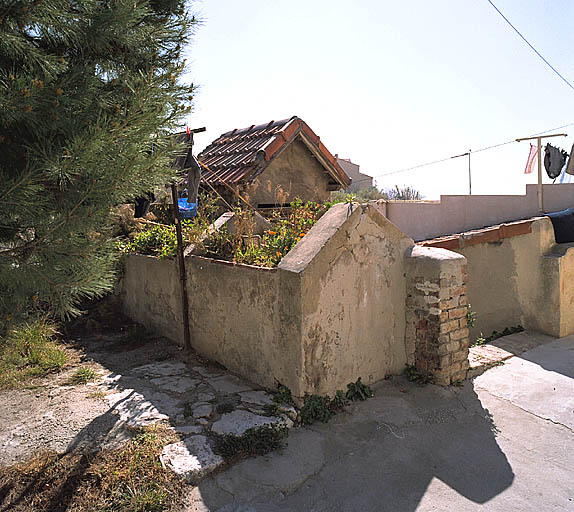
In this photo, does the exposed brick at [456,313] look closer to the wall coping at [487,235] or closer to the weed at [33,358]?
the wall coping at [487,235]

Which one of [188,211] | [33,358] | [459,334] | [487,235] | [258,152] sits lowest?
[33,358]

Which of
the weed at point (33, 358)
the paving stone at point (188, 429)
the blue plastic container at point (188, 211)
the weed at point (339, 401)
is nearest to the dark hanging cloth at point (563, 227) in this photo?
the weed at point (339, 401)

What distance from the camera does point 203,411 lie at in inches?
179

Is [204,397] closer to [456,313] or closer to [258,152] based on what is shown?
[456,313]

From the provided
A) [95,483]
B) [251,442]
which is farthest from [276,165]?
[95,483]

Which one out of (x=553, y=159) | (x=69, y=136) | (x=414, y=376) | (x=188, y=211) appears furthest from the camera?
(x=553, y=159)

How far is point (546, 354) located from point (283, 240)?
4.44 metres

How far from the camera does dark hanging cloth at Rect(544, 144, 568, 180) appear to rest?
10844 mm

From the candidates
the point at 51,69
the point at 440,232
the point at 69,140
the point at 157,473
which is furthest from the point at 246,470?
the point at 440,232

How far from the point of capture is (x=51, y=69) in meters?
2.94

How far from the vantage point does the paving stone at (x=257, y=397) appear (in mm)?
4652

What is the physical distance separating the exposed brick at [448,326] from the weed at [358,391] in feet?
3.64

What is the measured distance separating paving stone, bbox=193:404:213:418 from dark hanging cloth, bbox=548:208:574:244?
666 centimetres

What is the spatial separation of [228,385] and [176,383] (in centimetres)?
65
